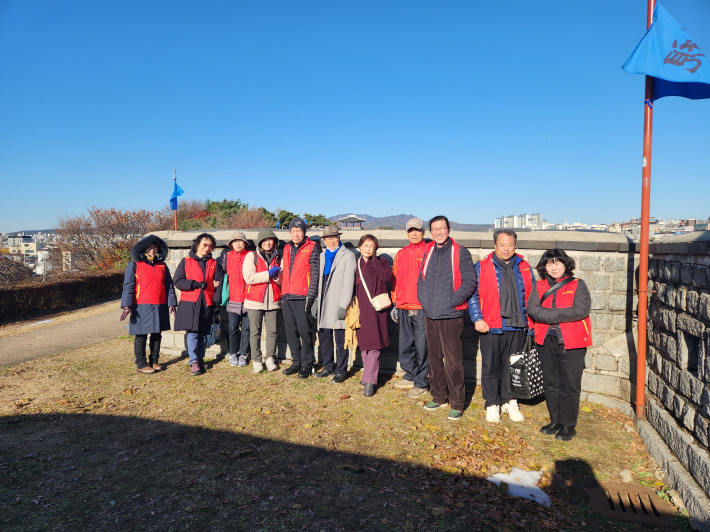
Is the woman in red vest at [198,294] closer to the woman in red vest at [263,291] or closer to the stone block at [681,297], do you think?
the woman in red vest at [263,291]

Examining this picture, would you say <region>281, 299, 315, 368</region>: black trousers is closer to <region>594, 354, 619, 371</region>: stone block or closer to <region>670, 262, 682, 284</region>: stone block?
<region>594, 354, 619, 371</region>: stone block

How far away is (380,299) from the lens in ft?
17.7

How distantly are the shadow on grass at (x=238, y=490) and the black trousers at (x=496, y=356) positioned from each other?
113 centimetres

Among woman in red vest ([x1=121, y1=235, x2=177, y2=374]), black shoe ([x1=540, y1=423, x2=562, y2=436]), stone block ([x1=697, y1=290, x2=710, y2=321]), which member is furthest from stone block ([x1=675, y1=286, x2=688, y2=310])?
woman in red vest ([x1=121, y1=235, x2=177, y2=374])

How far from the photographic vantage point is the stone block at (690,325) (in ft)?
10.9

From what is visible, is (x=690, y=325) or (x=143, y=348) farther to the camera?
(x=143, y=348)

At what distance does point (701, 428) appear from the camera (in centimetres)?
319

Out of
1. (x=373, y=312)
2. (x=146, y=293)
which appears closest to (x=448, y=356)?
(x=373, y=312)

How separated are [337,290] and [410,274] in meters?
1.06

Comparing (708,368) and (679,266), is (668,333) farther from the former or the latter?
(708,368)

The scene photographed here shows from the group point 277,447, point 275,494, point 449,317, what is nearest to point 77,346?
point 277,447

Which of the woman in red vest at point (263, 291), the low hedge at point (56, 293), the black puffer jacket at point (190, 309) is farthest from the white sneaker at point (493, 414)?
the low hedge at point (56, 293)

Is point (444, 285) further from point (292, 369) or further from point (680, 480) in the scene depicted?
point (292, 369)

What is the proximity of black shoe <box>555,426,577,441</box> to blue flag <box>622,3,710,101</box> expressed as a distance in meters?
3.61
